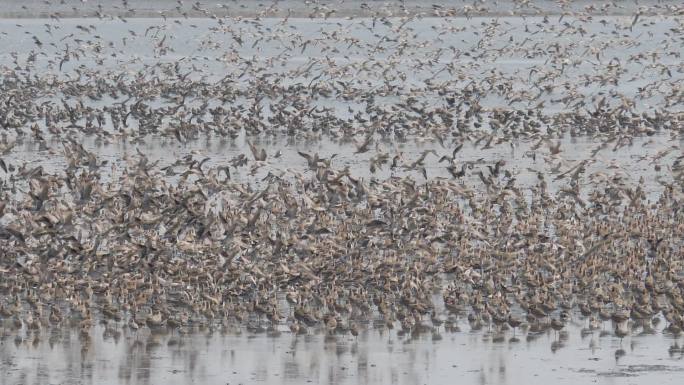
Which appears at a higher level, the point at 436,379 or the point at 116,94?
the point at 116,94

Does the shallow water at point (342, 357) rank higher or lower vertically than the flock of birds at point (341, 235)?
lower

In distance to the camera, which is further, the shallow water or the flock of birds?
the flock of birds

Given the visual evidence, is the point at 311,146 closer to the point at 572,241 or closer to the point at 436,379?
→ the point at 572,241

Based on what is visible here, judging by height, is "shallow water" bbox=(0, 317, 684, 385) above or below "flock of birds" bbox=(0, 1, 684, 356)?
below

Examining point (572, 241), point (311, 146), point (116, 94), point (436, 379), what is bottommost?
point (436, 379)

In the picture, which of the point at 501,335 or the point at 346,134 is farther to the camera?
the point at 346,134

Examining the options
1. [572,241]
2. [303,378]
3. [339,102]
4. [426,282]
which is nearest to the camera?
[303,378]

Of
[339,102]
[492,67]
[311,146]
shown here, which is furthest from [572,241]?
[492,67]

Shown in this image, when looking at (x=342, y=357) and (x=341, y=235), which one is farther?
(x=341, y=235)

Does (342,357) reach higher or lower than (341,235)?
lower

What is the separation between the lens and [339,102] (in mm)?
52875

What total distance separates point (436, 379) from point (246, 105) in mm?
35604

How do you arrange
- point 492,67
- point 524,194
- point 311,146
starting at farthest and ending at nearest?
point 492,67 < point 311,146 < point 524,194

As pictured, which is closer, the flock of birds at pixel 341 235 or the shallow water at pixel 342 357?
the shallow water at pixel 342 357
